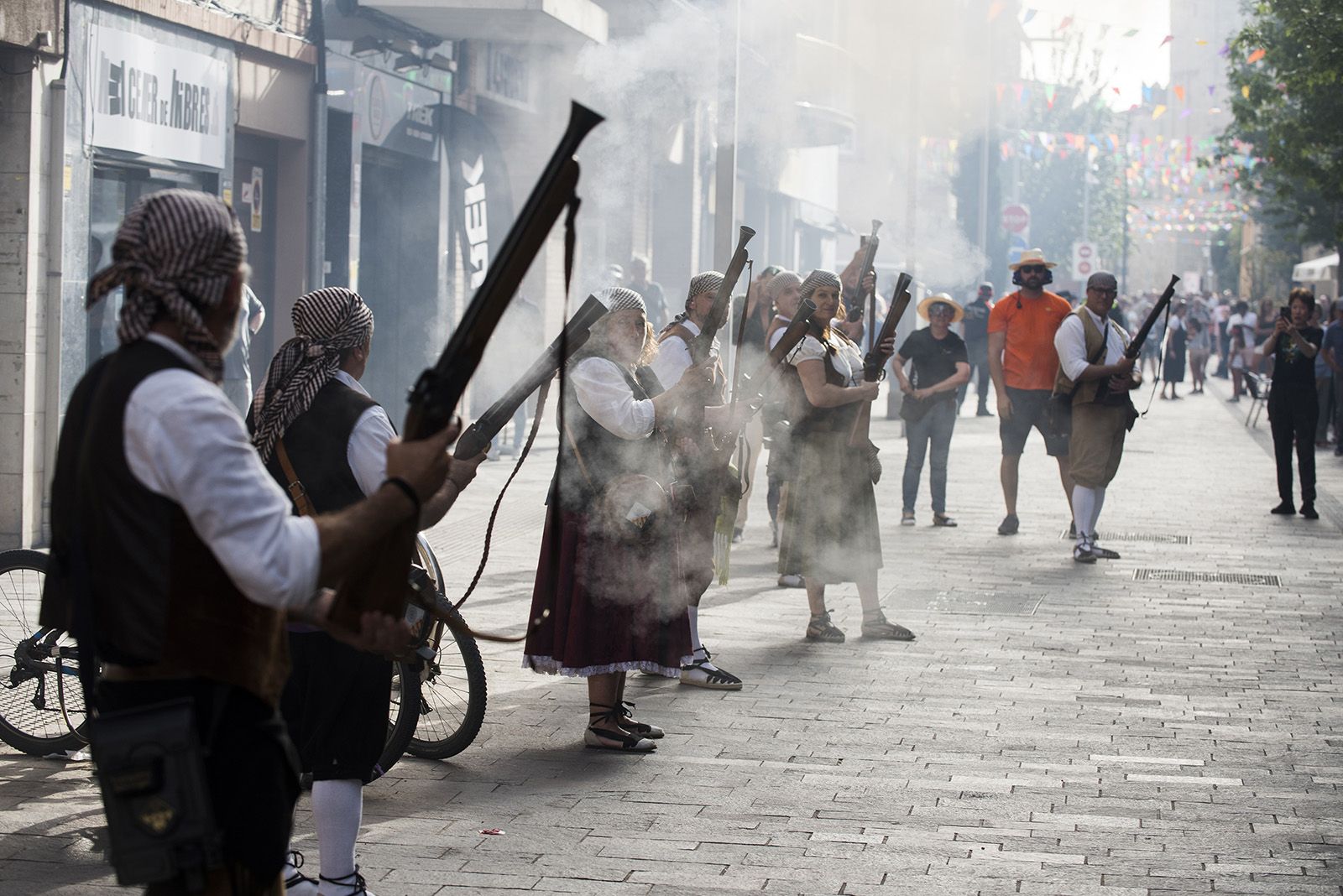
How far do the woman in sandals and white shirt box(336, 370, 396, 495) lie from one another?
4171 mm

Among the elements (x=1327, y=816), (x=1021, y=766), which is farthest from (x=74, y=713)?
(x=1327, y=816)

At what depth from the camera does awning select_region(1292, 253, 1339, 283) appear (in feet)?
105

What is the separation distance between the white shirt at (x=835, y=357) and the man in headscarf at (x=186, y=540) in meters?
5.39

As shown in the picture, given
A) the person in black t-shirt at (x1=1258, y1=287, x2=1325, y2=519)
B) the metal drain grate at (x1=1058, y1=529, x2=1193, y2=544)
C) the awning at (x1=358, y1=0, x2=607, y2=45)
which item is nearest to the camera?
the metal drain grate at (x1=1058, y1=529, x2=1193, y2=544)

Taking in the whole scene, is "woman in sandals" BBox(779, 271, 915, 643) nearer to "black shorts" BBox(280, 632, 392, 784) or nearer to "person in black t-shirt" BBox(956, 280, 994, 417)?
"black shorts" BBox(280, 632, 392, 784)

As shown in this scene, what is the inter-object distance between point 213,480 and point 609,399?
3536mm

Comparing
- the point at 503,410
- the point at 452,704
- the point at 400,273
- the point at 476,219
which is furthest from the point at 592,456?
the point at 476,219

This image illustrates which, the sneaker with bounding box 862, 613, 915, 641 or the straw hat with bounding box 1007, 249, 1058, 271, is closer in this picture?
the sneaker with bounding box 862, 613, 915, 641

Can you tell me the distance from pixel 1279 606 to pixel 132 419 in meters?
8.12

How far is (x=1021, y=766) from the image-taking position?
6.09m

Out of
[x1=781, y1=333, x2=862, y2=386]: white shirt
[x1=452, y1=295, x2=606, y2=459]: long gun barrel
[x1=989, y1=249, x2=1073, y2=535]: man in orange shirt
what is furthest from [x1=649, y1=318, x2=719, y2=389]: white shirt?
[x1=989, y1=249, x2=1073, y2=535]: man in orange shirt

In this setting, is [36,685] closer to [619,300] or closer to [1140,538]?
[619,300]

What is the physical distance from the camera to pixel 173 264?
2.74 meters

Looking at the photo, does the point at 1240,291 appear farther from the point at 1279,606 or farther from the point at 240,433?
the point at 240,433
